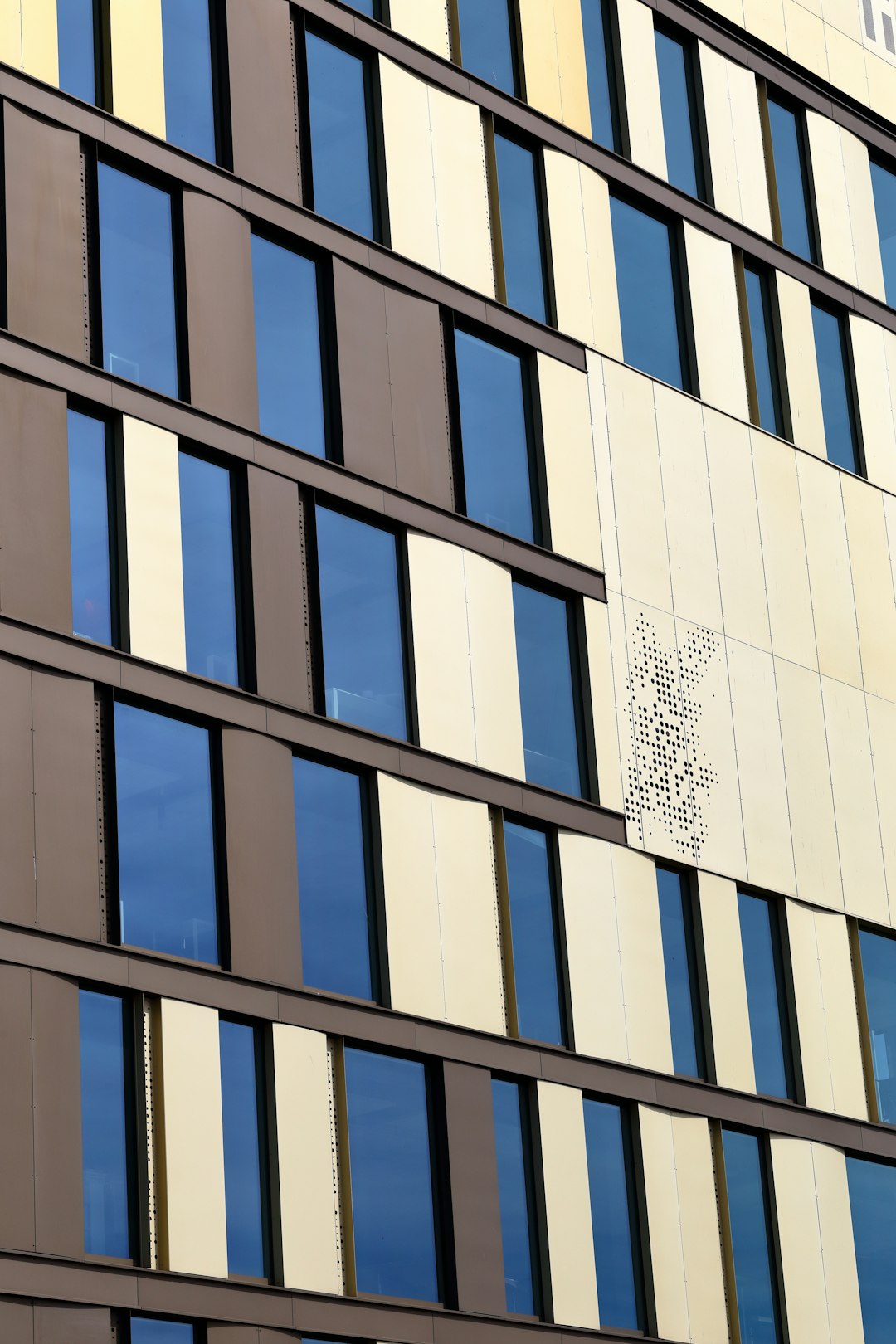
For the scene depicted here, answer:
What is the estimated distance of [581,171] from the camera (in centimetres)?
3503

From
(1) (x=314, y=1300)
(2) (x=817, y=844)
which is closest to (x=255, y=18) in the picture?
(2) (x=817, y=844)

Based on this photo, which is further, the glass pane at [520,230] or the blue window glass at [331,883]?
the glass pane at [520,230]

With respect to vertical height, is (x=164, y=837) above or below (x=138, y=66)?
below

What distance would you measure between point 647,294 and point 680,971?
34.4 feet

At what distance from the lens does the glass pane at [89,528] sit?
2628 cm

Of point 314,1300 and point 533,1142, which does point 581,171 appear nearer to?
point 533,1142

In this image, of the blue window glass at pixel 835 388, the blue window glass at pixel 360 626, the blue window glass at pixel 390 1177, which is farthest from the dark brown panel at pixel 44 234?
the blue window glass at pixel 835 388

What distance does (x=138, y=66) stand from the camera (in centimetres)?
2912

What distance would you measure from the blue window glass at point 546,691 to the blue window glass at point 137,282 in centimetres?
610

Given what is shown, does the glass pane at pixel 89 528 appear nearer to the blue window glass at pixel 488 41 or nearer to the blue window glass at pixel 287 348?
the blue window glass at pixel 287 348

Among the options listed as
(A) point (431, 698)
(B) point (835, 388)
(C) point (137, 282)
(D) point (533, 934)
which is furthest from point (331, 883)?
(B) point (835, 388)

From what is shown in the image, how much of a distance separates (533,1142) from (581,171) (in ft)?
47.9

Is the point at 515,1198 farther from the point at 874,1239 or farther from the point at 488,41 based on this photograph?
the point at 488,41

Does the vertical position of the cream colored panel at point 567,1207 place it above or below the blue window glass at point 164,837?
below
